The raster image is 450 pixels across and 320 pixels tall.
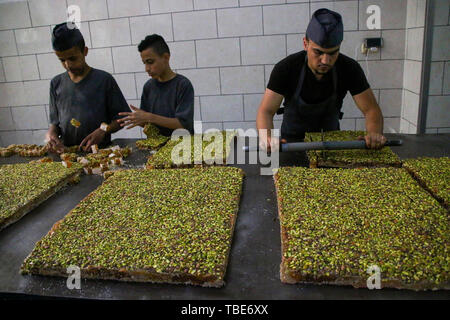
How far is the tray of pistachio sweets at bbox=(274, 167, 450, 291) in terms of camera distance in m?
0.94

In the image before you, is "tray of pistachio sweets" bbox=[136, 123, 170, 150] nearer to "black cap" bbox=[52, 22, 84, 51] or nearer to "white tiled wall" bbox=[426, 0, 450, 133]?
"black cap" bbox=[52, 22, 84, 51]

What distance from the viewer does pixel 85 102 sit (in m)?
2.47

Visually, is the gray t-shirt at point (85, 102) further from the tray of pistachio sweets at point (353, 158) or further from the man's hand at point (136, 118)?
the tray of pistachio sweets at point (353, 158)

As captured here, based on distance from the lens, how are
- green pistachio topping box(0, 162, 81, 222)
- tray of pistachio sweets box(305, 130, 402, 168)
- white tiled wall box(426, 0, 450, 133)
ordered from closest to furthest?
1. green pistachio topping box(0, 162, 81, 222)
2. tray of pistachio sweets box(305, 130, 402, 168)
3. white tiled wall box(426, 0, 450, 133)

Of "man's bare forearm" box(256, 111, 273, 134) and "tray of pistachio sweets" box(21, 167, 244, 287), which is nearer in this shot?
"tray of pistachio sweets" box(21, 167, 244, 287)

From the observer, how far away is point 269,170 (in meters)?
1.76

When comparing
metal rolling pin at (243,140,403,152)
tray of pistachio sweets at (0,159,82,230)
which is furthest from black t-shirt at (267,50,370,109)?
tray of pistachio sweets at (0,159,82,230)

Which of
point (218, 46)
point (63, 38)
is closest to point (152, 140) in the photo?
point (63, 38)

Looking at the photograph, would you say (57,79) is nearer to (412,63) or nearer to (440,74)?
(412,63)

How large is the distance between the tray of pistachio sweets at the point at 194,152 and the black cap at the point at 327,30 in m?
0.75

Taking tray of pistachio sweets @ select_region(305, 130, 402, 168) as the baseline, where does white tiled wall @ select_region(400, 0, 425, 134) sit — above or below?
above

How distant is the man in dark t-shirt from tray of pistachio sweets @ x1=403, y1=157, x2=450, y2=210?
56.3 inches
